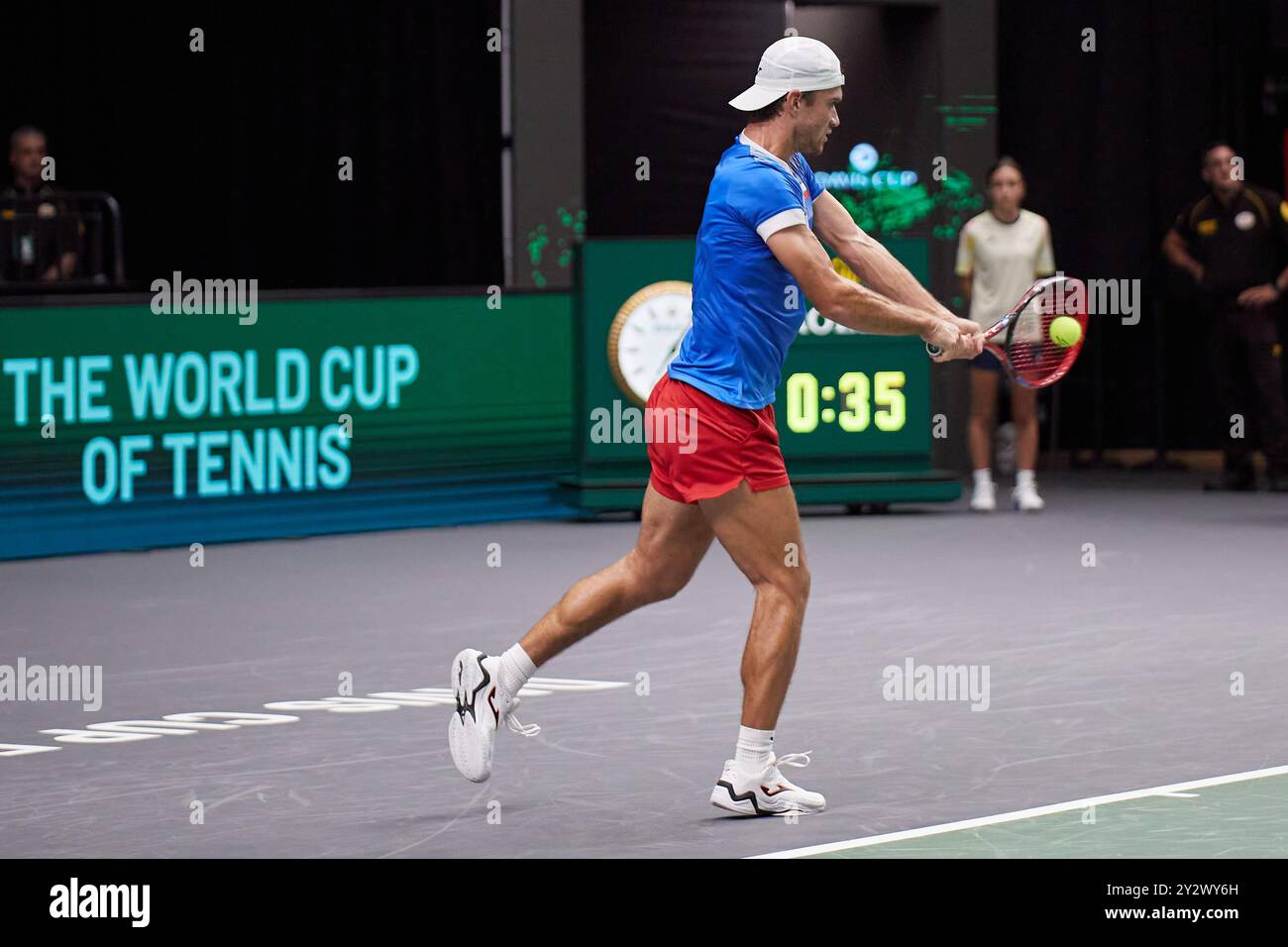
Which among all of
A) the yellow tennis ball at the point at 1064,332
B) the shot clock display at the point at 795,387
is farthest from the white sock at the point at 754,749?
the shot clock display at the point at 795,387

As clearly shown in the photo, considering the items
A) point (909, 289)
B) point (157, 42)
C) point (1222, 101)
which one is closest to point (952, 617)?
point (909, 289)

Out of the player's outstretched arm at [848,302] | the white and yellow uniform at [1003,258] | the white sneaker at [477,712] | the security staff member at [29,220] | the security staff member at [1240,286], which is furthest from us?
the security staff member at [29,220]

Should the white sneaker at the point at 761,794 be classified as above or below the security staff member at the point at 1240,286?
below

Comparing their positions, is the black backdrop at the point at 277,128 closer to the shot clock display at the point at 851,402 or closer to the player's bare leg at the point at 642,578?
the shot clock display at the point at 851,402

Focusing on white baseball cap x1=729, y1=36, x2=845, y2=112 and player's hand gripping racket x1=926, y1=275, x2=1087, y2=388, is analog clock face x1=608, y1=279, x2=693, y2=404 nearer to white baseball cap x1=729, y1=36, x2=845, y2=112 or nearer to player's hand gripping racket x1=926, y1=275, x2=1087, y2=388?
player's hand gripping racket x1=926, y1=275, x2=1087, y2=388

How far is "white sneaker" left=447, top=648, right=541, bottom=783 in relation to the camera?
6547mm

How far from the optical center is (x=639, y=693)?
8.21 metres

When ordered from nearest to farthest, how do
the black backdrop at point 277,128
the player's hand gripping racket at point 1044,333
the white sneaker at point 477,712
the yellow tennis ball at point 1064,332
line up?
1. the white sneaker at point 477,712
2. the player's hand gripping racket at point 1044,333
3. the yellow tennis ball at point 1064,332
4. the black backdrop at point 277,128

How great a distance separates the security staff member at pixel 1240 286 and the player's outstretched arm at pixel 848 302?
30.0 ft

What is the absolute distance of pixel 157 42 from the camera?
17.5 m

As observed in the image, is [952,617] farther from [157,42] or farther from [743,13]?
[157,42]

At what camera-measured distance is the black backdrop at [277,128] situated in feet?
57.4

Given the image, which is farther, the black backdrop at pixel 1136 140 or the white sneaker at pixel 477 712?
the black backdrop at pixel 1136 140
